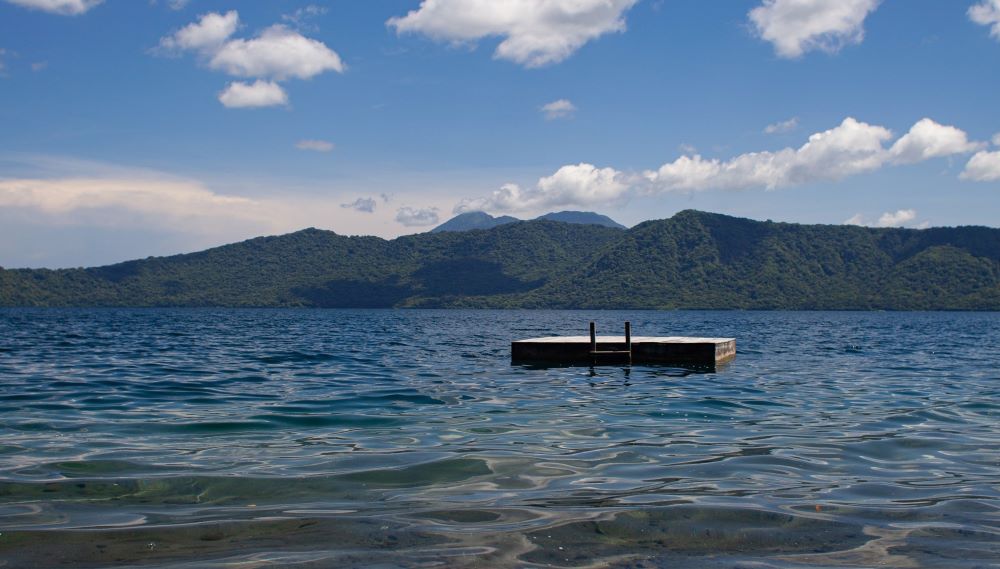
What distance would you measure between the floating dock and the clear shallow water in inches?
284

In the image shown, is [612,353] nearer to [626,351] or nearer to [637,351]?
[626,351]

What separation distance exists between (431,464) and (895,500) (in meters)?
5.94

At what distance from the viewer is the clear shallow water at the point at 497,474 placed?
7.06 meters

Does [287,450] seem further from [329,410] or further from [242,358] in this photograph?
[242,358]

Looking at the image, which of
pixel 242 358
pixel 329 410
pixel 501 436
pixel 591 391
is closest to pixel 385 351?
pixel 242 358

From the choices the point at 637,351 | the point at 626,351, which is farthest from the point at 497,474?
the point at 637,351

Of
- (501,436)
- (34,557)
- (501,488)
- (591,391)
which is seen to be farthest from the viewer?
(591,391)

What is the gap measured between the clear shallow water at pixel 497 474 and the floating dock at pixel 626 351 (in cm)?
721

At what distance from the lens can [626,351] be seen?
99.6 ft

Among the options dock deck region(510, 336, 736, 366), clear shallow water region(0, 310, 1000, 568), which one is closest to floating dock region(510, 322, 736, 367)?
dock deck region(510, 336, 736, 366)

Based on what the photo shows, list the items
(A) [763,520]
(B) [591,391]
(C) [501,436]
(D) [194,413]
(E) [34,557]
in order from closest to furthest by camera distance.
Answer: (E) [34,557] → (A) [763,520] → (C) [501,436] → (D) [194,413] → (B) [591,391]

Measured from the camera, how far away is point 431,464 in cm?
1105

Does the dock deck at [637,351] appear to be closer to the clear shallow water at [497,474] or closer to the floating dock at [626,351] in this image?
the floating dock at [626,351]

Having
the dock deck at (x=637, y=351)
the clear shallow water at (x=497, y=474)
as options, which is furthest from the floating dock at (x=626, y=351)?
the clear shallow water at (x=497, y=474)
